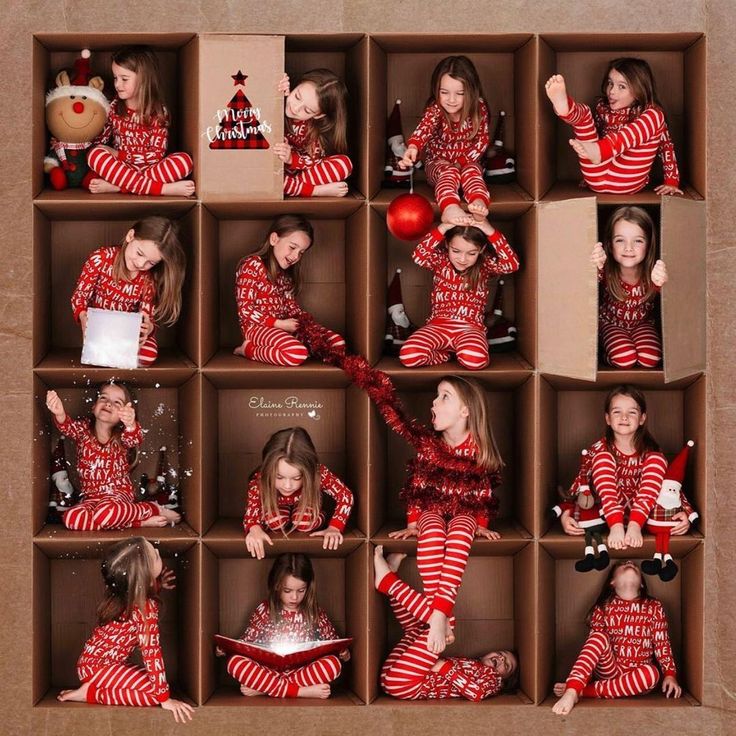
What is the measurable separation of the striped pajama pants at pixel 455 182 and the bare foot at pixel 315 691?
1.28 meters

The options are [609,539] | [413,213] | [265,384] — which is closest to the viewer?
[413,213]

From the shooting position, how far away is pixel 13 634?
8.82ft

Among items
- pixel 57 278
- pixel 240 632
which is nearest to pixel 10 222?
pixel 57 278

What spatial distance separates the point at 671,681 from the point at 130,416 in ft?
5.20

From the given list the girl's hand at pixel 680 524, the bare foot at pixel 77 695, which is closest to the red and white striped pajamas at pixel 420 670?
the girl's hand at pixel 680 524

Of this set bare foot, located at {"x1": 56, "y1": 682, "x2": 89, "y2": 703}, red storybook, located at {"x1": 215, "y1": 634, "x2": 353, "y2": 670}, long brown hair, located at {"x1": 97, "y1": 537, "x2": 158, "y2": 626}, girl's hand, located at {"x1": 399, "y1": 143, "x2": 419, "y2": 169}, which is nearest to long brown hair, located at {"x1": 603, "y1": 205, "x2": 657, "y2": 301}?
girl's hand, located at {"x1": 399, "y1": 143, "x2": 419, "y2": 169}

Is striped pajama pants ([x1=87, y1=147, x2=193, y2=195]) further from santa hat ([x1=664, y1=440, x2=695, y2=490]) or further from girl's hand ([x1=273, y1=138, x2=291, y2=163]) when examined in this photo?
santa hat ([x1=664, y1=440, x2=695, y2=490])

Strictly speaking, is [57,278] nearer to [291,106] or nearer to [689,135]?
[291,106]

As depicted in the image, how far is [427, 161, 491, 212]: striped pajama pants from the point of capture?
2668mm

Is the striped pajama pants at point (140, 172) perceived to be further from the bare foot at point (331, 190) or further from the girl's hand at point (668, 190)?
the girl's hand at point (668, 190)

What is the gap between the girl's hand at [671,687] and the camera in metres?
2.73

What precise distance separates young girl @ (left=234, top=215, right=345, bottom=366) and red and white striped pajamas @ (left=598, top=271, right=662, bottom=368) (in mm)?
703

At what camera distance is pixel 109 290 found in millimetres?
2758

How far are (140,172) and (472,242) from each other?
35.3 inches
